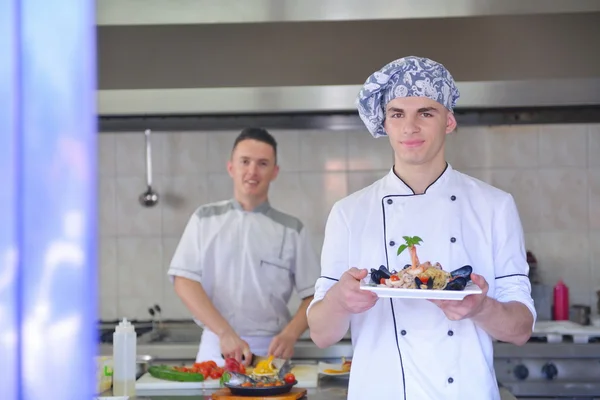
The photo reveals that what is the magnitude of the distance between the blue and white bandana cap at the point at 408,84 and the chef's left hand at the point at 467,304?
0.51 m

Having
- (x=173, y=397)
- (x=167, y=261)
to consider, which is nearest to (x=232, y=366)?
(x=173, y=397)

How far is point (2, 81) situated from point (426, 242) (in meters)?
1.43

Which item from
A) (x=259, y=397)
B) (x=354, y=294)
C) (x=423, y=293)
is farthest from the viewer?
(x=259, y=397)

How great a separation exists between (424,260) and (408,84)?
461 mm

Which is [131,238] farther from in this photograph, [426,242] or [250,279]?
[426,242]

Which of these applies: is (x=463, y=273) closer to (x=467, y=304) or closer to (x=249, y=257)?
(x=467, y=304)

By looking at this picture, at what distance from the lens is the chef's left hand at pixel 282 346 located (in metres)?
3.39

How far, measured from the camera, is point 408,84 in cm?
224

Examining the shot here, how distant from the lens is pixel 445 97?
226 cm

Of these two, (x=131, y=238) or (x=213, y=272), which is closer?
(x=213, y=272)

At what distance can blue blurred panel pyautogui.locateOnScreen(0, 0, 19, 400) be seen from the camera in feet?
3.58

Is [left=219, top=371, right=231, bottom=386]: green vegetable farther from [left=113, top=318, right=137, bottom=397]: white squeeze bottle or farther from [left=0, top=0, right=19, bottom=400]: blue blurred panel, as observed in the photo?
[left=0, top=0, right=19, bottom=400]: blue blurred panel

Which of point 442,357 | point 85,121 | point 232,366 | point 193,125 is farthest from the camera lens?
point 193,125

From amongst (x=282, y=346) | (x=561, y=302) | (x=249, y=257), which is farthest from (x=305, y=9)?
(x=561, y=302)
